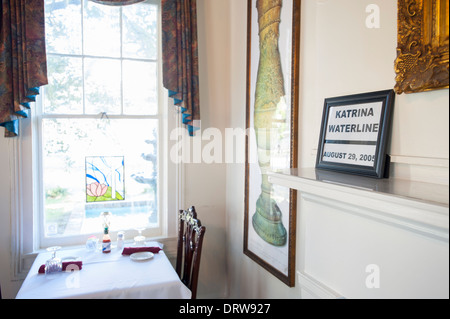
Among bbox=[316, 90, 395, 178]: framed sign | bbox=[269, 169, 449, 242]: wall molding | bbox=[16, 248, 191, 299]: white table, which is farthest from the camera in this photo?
bbox=[16, 248, 191, 299]: white table

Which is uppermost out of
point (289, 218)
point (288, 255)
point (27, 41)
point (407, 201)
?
point (27, 41)

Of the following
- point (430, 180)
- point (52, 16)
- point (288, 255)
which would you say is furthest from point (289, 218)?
point (52, 16)

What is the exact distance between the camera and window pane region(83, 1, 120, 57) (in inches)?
105

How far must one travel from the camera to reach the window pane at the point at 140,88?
110 inches

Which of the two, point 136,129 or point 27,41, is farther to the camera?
point 136,129

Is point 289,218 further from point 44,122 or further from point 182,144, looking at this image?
point 44,122

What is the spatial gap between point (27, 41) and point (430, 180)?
2445 mm

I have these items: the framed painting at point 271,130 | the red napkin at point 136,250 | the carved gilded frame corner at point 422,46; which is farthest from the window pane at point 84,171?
the carved gilded frame corner at point 422,46

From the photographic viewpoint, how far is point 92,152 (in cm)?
275

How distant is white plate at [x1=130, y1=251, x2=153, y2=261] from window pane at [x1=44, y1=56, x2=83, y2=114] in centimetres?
115

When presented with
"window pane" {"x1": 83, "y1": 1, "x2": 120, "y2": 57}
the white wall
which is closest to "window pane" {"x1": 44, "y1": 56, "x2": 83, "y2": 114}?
"window pane" {"x1": 83, "y1": 1, "x2": 120, "y2": 57}

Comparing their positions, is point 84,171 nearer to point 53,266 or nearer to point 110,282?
point 53,266

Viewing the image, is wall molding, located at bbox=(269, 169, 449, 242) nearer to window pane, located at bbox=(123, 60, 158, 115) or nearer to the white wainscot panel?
the white wainscot panel

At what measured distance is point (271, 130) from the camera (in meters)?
2.31
